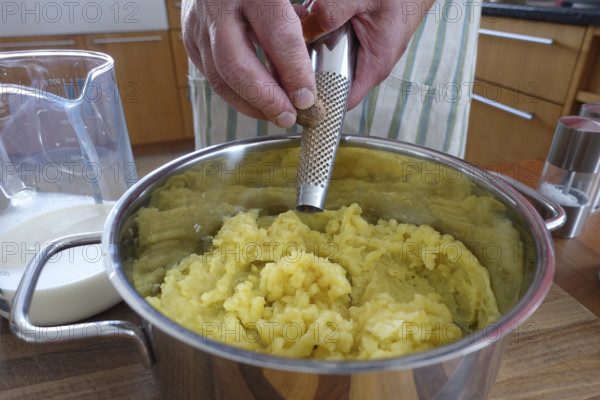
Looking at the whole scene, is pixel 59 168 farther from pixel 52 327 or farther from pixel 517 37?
pixel 517 37

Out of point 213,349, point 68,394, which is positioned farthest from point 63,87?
point 213,349

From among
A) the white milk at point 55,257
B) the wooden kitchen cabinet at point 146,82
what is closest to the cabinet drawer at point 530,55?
the wooden kitchen cabinet at point 146,82

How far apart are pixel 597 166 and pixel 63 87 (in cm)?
117

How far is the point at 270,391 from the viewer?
43 cm

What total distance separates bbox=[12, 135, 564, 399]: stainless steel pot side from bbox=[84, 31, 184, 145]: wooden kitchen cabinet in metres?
2.17

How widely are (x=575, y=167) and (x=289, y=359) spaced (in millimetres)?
913

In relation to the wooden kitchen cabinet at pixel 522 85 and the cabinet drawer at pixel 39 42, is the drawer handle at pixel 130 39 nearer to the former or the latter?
the cabinet drawer at pixel 39 42

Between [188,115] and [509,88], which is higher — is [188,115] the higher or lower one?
the lower one

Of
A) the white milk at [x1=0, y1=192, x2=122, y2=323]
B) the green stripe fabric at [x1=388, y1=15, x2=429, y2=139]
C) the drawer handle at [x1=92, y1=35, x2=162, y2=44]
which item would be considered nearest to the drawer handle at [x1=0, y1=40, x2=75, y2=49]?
the drawer handle at [x1=92, y1=35, x2=162, y2=44]

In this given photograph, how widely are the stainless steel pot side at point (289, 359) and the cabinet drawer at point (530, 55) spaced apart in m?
1.63

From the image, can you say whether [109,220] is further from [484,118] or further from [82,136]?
[484,118]

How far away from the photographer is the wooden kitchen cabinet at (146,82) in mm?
2584

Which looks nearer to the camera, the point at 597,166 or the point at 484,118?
the point at 597,166

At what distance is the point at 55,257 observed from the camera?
0.74 metres
